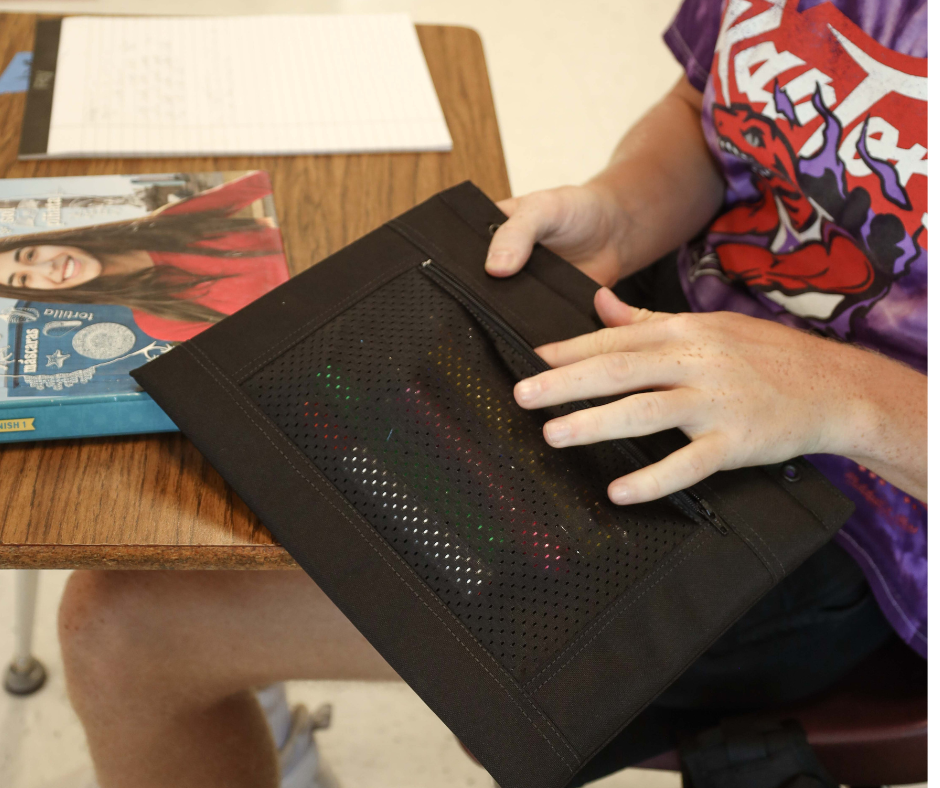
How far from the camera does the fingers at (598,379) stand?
51cm

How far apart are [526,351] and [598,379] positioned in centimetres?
5

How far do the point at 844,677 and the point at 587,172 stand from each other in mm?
1526

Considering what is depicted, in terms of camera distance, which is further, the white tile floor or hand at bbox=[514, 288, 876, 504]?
the white tile floor

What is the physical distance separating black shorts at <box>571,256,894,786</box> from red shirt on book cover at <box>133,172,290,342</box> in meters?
0.48

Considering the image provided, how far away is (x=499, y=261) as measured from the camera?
584 mm

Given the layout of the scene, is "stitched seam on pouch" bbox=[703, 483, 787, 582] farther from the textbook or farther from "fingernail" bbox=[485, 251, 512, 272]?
the textbook

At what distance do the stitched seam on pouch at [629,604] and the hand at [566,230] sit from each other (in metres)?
0.23

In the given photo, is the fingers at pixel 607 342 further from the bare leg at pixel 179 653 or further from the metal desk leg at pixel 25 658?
the metal desk leg at pixel 25 658

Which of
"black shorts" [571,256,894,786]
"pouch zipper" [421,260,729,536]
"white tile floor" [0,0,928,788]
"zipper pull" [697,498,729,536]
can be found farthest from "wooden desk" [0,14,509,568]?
"white tile floor" [0,0,928,788]

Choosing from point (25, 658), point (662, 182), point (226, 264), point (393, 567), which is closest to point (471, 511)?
point (393, 567)

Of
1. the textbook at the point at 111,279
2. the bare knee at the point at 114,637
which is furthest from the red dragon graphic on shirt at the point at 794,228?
the bare knee at the point at 114,637

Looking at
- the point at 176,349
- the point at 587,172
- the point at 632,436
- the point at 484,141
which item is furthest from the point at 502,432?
the point at 587,172

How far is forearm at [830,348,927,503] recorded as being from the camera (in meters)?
0.59

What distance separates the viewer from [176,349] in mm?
511
